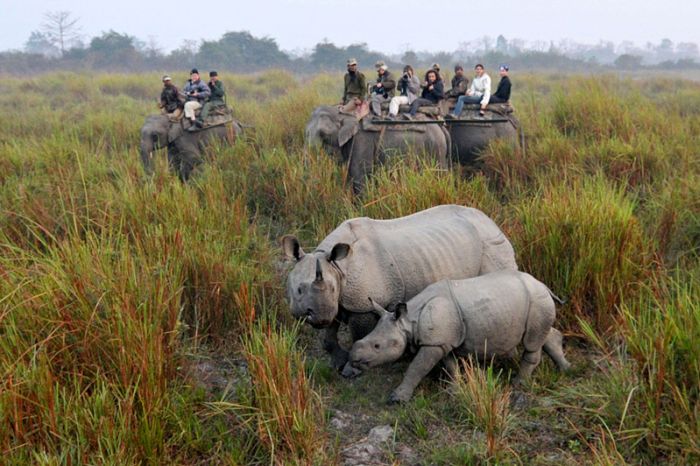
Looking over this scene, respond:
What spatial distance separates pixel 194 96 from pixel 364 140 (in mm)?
3354

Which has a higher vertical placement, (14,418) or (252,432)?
(14,418)

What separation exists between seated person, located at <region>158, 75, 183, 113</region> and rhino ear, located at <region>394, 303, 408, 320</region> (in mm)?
7021

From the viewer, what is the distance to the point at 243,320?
4406 mm

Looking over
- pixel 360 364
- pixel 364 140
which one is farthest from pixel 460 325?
pixel 364 140

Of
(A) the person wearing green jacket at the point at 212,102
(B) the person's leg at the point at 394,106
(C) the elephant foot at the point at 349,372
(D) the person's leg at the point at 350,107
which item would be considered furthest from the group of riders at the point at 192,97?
(C) the elephant foot at the point at 349,372

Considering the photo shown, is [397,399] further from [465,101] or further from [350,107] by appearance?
[465,101]

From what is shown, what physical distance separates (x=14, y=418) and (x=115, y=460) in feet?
1.62

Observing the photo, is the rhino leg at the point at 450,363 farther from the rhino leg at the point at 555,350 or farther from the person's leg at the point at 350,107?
the person's leg at the point at 350,107

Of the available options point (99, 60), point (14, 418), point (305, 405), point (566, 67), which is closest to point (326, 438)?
point (305, 405)

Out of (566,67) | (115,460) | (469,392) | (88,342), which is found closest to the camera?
(115,460)

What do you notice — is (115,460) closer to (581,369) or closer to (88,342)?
(88,342)

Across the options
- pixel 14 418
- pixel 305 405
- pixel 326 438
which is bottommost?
pixel 326 438

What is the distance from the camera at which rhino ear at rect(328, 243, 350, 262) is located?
13.2 feet

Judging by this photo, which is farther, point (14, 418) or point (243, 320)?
point (243, 320)
